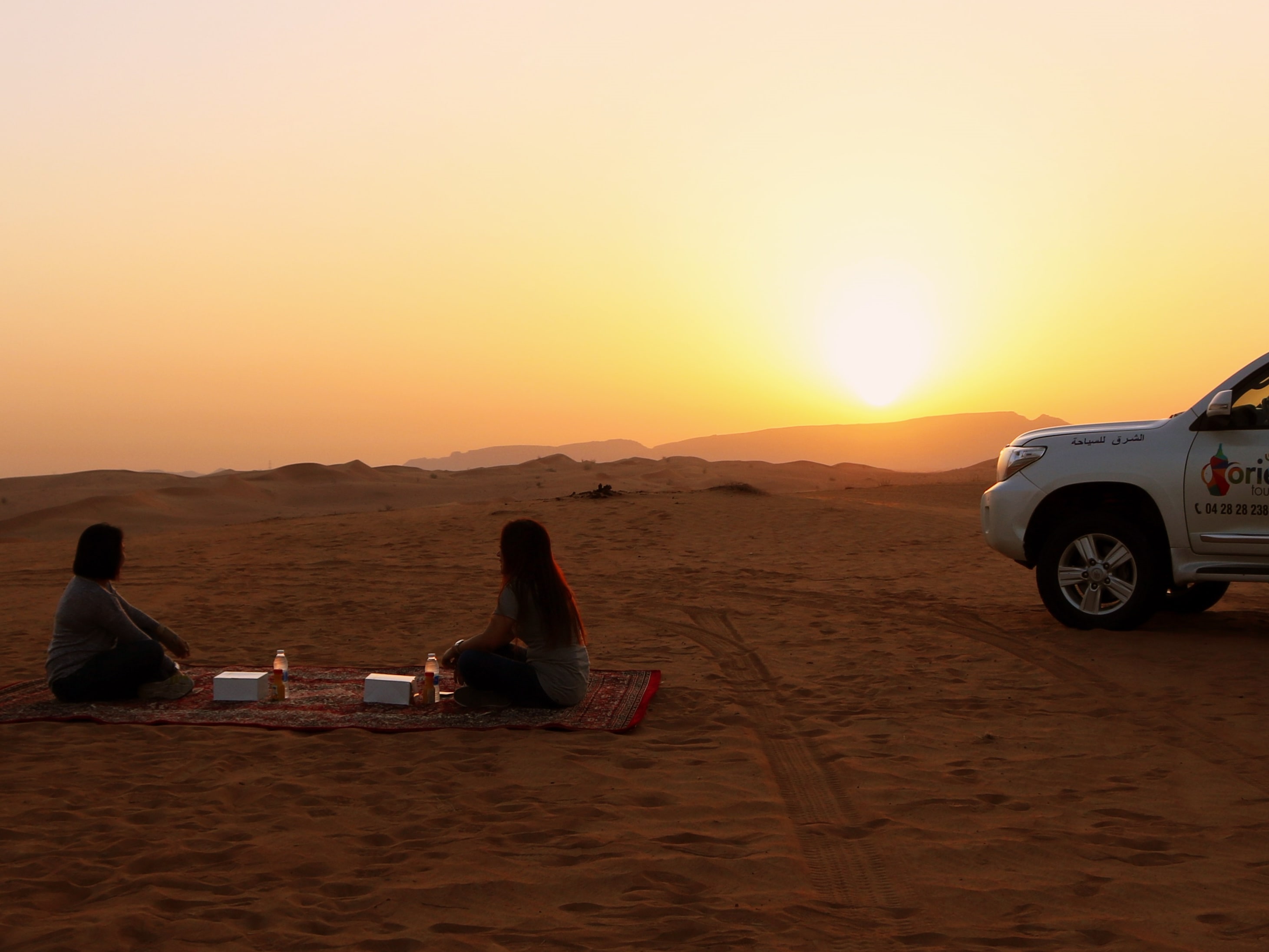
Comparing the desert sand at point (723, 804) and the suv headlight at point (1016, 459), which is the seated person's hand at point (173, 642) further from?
the suv headlight at point (1016, 459)

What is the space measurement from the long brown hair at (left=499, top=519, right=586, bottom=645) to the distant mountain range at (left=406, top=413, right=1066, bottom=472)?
484ft

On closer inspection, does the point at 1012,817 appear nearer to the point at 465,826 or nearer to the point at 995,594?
the point at 465,826

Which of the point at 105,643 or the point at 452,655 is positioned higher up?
the point at 105,643

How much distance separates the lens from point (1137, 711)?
23.5 ft

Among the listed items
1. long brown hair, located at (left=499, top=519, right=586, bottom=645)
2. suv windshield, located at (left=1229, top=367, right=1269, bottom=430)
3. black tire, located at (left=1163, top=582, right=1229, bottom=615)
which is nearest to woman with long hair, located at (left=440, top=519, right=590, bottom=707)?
long brown hair, located at (left=499, top=519, right=586, bottom=645)

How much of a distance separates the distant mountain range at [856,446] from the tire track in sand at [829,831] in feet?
483

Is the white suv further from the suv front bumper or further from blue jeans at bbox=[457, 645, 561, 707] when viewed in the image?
blue jeans at bbox=[457, 645, 561, 707]

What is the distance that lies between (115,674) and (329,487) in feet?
115

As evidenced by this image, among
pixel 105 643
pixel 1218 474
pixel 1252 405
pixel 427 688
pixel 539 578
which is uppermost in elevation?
pixel 1252 405

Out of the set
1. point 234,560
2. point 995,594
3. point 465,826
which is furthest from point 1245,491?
point 234,560

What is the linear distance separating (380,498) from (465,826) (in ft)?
115

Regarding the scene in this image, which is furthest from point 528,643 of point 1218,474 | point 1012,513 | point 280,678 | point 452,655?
point 1218,474

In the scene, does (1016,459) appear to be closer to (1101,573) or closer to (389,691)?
(1101,573)

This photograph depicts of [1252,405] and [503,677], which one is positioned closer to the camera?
[503,677]
